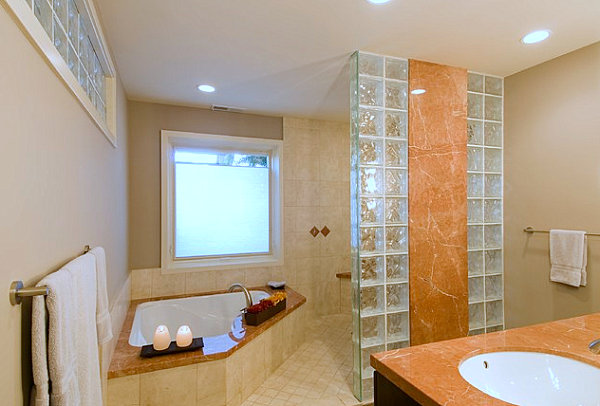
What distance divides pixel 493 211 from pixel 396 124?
116cm

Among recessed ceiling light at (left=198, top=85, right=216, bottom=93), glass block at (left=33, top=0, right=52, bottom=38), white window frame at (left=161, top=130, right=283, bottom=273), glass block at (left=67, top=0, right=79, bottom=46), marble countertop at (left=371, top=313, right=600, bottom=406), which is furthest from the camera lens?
white window frame at (left=161, top=130, right=283, bottom=273)

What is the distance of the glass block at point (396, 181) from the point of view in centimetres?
241

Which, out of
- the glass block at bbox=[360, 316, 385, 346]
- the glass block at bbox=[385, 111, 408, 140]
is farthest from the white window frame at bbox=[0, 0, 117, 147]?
the glass block at bbox=[360, 316, 385, 346]

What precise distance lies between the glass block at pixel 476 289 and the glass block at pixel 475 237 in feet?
0.84

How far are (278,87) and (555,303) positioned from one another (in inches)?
108

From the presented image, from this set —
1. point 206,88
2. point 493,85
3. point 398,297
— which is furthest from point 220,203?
point 493,85

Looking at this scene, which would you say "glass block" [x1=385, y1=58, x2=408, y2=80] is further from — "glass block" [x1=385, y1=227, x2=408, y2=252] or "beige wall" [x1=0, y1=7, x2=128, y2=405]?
"beige wall" [x1=0, y1=7, x2=128, y2=405]

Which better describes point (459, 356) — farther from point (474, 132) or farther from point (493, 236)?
point (474, 132)

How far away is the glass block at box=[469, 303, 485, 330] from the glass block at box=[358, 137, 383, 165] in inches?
56.3

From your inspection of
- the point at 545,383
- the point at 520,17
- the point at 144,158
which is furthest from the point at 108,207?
the point at 520,17

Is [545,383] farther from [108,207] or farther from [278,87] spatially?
[278,87]

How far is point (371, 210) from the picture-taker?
2.37 meters

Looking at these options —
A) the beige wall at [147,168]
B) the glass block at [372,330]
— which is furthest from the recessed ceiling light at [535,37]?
the beige wall at [147,168]

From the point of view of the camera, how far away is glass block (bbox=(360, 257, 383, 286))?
235cm
